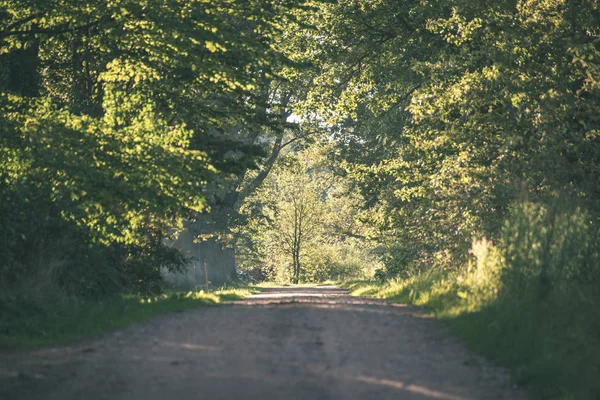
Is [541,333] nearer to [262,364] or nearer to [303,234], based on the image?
[262,364]

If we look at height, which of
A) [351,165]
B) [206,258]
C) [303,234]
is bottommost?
[206,258]

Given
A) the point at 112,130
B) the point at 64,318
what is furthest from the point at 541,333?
the point at 112,130

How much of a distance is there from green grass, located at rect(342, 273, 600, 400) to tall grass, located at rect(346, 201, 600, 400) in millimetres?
11

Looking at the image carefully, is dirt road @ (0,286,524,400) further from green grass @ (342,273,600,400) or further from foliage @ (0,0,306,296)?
foliage @ (0,0,306,296)

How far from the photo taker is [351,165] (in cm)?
2791

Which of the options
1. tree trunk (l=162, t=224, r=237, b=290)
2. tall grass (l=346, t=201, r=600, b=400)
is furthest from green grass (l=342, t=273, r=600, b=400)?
tree trunk (l=162, t=224, r=237, b=290)

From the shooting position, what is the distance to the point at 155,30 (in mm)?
18547

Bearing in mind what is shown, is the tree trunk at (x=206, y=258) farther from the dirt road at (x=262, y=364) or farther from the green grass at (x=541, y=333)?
the green grass at (x=541, y=333)

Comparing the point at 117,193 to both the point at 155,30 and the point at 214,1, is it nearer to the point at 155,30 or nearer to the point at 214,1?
the point at 155,30

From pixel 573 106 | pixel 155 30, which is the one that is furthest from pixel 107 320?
pixel 573 106

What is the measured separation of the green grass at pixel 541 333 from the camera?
7652mm

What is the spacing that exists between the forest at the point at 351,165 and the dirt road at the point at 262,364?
796 mm

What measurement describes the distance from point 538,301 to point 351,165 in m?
16.5

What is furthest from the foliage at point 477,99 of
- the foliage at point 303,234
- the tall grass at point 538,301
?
the foliage at point 303,234
